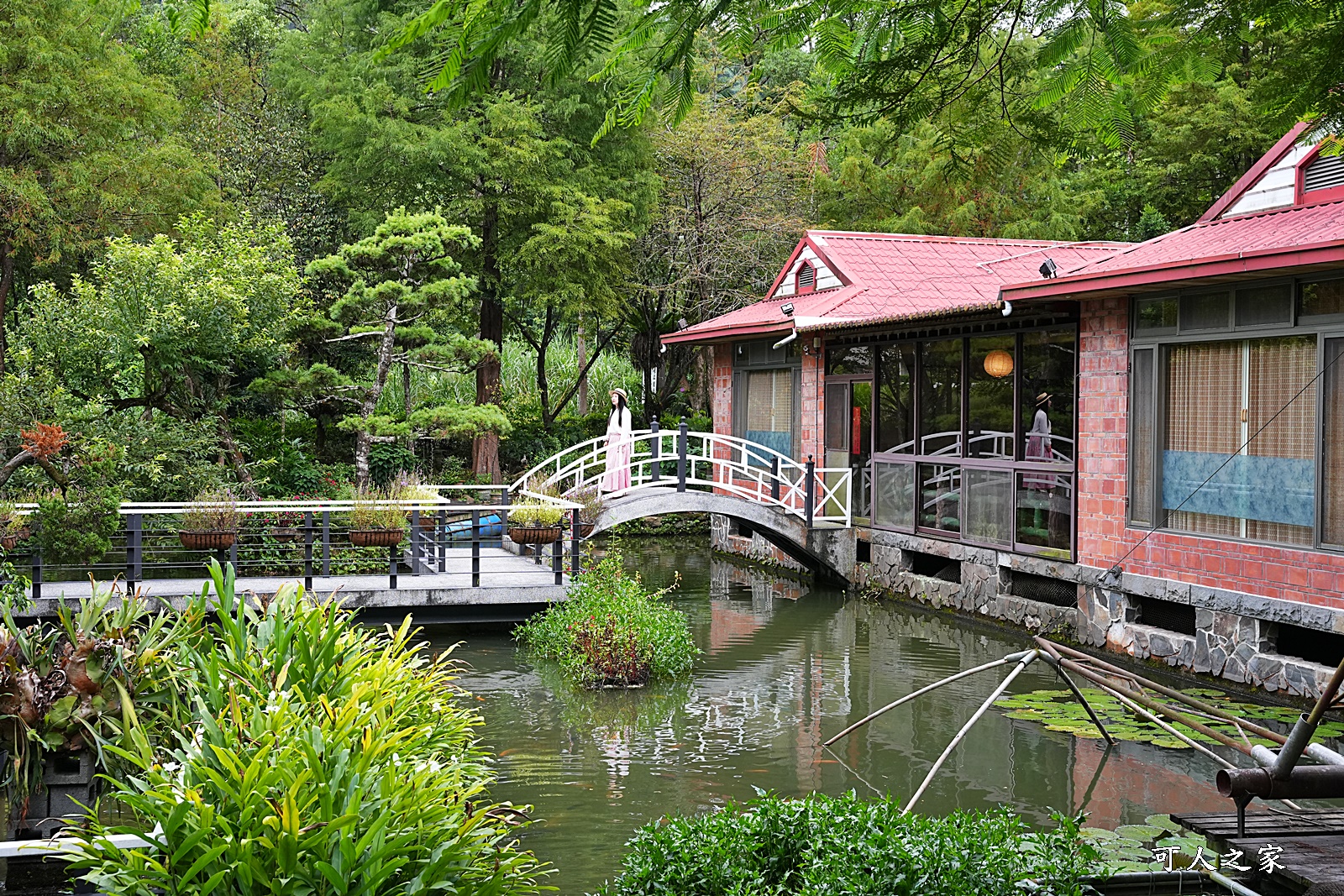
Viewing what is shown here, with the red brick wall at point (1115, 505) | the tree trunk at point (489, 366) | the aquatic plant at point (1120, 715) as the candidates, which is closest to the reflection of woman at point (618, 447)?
the tree trunk at point (489, 366)

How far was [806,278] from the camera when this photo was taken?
2184cm

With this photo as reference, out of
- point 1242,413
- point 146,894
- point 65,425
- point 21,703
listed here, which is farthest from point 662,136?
point 146,894

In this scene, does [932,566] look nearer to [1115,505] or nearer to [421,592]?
[1115,505]

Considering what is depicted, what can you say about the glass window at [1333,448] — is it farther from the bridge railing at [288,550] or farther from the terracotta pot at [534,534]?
the terracotta pot at [534,534]

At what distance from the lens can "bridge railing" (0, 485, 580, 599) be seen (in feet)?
42.1

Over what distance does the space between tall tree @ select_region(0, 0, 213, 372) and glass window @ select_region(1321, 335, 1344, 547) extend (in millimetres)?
17019

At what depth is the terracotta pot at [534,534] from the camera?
46.2 ft

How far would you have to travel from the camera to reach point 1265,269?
10.8m

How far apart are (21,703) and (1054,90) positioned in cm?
571

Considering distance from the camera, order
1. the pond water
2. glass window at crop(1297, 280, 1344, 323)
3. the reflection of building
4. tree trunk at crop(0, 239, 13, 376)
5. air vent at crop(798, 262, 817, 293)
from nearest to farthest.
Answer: the pond water
glass window at crop(1297, 280, 1344, 323)
the reflection of building
tree trunk at crop(0, 239, 13, 376)
air vent at crop(798, 262, 817, 293)

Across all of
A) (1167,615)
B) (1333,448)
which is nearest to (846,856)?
(1333,448)

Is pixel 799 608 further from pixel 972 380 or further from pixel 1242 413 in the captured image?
pixel 1242 413

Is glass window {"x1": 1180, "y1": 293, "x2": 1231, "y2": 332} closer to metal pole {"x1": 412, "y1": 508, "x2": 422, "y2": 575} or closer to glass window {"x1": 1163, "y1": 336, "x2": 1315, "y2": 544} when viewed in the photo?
glass window {"x1": 1163, "y1": 336, "x2": 1315, "y2": 544}

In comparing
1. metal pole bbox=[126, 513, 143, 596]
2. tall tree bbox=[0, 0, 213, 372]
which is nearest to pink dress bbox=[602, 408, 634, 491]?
metal pole bbox=[126, 513, 143, 596]
